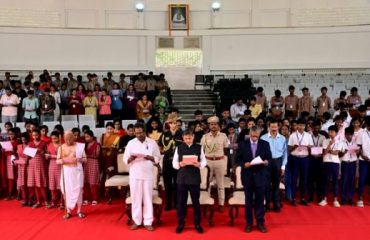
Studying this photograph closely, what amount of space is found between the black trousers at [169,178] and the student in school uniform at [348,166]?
3065 mm

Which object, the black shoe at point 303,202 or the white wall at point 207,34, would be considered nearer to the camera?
the black shoe at point 303,202

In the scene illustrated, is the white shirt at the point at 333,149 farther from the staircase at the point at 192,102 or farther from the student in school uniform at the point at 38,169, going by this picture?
the staircase at the point at 192,102

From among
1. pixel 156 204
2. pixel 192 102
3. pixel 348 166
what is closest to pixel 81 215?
pixel 156 204

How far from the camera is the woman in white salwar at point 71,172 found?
712 centimetres

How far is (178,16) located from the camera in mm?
17828

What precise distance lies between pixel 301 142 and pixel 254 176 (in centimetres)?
193

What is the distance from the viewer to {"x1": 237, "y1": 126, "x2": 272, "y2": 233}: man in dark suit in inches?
248

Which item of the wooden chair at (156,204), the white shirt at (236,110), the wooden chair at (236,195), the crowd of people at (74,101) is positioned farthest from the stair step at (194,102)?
the wooden chair at (156,204)

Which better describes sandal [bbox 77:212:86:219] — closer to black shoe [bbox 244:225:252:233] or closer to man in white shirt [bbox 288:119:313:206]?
black shoe [bbox 244:225:252:233]

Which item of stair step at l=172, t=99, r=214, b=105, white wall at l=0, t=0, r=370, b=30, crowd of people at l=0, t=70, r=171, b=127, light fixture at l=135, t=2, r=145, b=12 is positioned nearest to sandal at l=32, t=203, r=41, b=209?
crowd of people at l=0, t=70, r=171, b=127

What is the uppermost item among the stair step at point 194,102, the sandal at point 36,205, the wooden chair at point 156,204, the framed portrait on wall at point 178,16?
the framed portrait on wall at point 178,16

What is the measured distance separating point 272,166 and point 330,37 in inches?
462

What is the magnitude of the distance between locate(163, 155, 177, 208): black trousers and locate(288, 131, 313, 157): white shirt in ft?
7.23

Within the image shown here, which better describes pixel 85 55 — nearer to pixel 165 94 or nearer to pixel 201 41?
pixel 201 41
